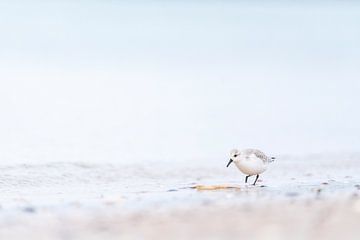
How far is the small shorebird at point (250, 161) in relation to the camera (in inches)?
301

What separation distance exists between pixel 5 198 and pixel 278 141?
4.43m

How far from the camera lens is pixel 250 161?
7.64 m

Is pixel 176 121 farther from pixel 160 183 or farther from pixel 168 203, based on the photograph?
pixel 168 203

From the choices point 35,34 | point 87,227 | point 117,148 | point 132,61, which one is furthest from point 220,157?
point 35,34

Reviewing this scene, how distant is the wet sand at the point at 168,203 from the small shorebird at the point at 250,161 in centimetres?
13

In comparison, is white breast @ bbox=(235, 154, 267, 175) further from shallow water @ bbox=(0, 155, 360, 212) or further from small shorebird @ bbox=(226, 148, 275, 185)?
shallow water @ bbox=(0, 155, 360, 212)

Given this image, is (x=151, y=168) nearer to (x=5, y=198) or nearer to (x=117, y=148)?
(x=117, y=148)

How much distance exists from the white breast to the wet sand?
123 mm

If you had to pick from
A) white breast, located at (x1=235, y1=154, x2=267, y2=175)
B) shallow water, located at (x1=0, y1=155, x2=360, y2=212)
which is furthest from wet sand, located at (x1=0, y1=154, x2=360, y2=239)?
white breast, located at (x1=235, y1=154, x2=267, y2=175)

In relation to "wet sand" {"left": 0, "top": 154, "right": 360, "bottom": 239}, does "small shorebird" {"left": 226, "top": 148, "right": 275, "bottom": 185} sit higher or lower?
higher

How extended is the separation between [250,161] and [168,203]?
6.07 ft

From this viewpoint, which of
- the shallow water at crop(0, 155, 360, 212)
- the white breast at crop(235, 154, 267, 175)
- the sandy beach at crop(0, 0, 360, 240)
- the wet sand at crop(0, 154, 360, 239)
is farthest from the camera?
the white breast at crop(235, 154, 267, 175)

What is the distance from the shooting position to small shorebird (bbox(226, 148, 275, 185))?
7.63 meters

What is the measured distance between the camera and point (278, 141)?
10.3m
